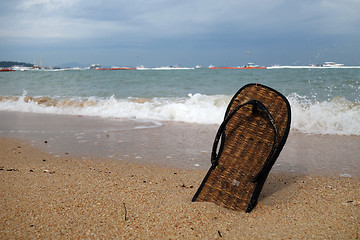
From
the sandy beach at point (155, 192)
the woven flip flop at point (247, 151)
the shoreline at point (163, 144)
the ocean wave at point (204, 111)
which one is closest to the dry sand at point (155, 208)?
the sandy beach at point (155, 192)

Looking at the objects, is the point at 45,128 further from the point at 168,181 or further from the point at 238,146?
the point at 238,146

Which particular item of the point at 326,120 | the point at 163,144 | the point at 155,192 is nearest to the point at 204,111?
the point at 326,120

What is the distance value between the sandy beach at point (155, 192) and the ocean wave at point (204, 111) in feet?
2.76

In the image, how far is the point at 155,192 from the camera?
2412 millimetres

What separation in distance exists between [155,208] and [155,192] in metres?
0.42

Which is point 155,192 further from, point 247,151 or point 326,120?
point 326,120

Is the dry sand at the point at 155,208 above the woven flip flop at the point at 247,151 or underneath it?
underneath

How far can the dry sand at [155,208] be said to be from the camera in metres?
1.72

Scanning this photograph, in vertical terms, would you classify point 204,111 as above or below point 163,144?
above

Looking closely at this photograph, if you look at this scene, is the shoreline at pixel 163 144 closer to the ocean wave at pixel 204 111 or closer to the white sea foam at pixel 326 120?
the white sea foam at pixel 326 120

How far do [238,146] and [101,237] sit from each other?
3.77ft

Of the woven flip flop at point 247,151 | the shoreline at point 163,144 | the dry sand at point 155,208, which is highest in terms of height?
the woven flip flop at point 247,151

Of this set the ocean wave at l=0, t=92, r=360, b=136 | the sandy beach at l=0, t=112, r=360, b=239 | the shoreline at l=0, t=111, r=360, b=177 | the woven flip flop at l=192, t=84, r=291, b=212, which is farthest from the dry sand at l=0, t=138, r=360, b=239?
the ocean wave at l=0, t=92, r=360, b=136

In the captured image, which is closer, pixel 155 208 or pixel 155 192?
pixel 155 208
